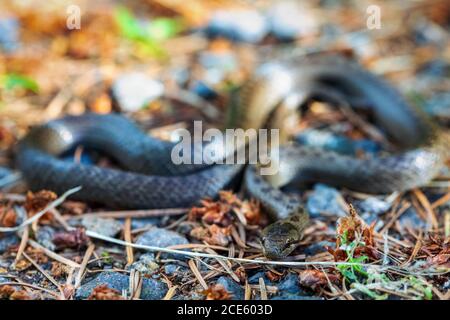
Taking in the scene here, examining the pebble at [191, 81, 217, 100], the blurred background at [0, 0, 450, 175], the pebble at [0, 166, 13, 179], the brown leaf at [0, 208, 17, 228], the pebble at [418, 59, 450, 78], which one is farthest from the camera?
the pebble at [418, 59, 450, 78]

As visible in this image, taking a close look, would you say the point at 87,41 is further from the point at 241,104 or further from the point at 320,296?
the point at 320,296

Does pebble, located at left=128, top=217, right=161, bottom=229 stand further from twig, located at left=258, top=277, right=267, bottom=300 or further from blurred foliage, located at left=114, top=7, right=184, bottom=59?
blurred foliage, located at left=114, top=7, right=184, bottom=59

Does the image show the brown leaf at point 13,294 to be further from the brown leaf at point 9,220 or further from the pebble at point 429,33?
the pebble at point 429,33

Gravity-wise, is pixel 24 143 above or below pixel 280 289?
above

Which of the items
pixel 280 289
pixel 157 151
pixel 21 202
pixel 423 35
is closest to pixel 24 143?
pixel 21 202

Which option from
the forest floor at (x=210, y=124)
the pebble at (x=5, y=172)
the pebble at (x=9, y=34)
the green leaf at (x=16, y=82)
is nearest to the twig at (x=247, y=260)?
the forest floor at (x=210, y=124)

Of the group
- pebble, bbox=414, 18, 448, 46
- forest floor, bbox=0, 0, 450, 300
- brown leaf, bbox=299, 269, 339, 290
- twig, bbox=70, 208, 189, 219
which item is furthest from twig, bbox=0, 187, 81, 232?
pebble, bbox=414, 18, 448, 46

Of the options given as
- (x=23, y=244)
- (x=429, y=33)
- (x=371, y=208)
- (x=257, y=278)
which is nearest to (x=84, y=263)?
(x=23, y=244)
